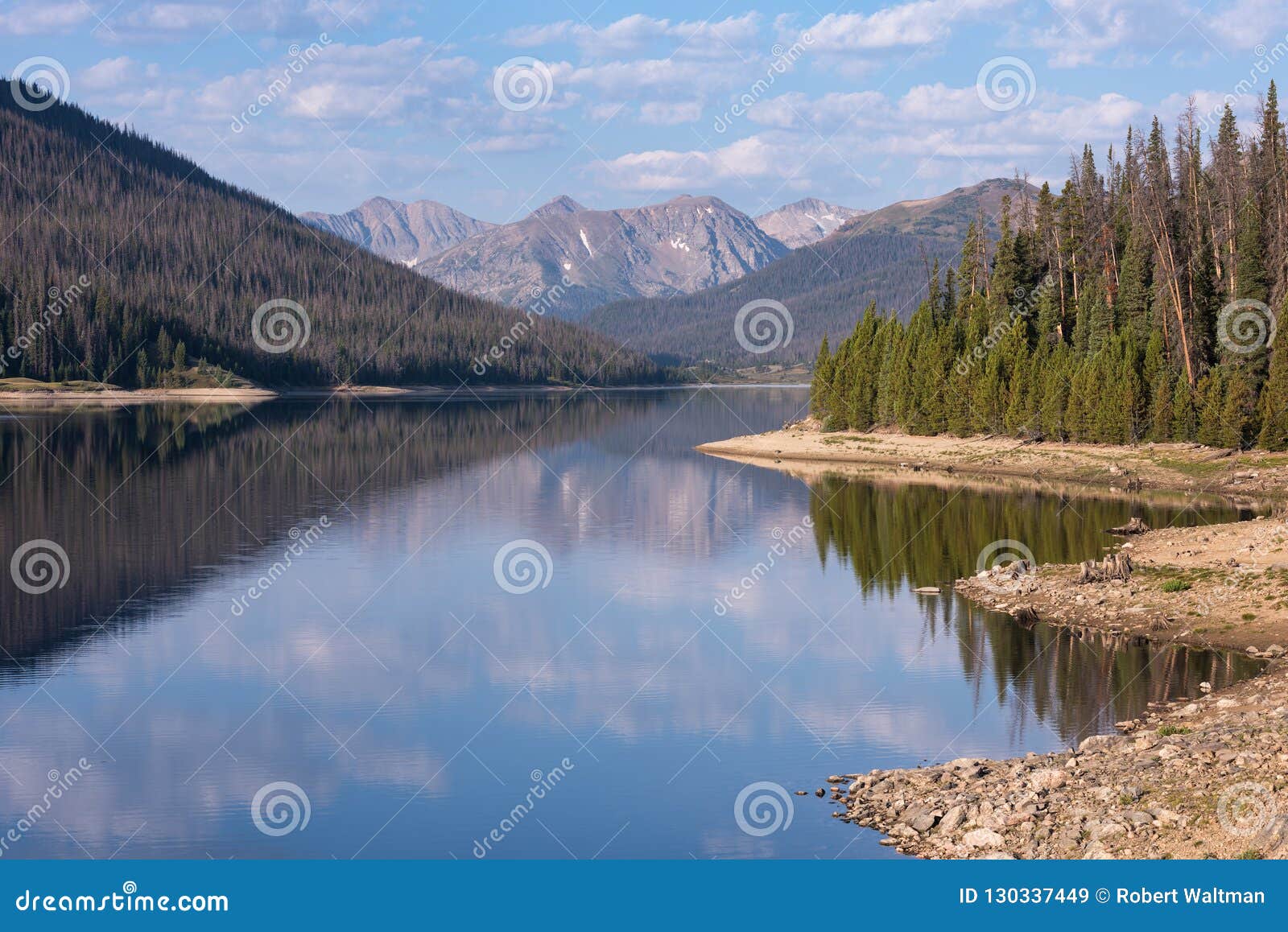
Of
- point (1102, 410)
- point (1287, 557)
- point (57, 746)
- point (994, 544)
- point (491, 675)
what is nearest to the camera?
point (57, 746)

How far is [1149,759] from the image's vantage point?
21969mm

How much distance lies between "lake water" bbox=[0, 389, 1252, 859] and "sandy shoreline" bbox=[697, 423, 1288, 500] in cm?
754

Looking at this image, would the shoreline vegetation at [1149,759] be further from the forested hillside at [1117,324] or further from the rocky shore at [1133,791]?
the forested hillside at [1117,324]

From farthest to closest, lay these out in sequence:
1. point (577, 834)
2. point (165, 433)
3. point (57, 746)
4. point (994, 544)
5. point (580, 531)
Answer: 1. point (165, 433)
2. point (580, 531)
3. point (994, 544)
4. point (57, 746)
5. point (577, 834)

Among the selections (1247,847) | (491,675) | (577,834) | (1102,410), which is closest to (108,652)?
(491,675)

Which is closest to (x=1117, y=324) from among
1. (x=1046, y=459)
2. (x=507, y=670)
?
(x=1046, y=459)

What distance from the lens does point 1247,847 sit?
17156 mm

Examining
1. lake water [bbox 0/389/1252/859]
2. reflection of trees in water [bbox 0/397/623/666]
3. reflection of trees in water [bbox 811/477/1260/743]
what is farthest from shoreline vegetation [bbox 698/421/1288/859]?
reflection of trees in water [bbox 0/397/623/666]

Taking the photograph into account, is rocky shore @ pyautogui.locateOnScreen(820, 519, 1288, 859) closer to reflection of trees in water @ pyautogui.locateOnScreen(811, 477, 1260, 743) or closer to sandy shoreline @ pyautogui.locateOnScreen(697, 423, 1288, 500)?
reflection of trees in water @ pyautogui.locateOnScreen(811, 477, 1260, 743)

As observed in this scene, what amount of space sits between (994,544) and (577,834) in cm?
3487

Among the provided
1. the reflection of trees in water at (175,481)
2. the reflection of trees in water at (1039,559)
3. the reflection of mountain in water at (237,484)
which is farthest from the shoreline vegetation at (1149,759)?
the reflection of trees in water at (175,481)

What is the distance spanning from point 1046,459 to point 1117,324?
50.3 ft

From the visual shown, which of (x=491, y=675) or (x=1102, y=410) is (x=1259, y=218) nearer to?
(x=1102, y=410)

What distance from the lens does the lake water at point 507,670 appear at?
2316 cm
